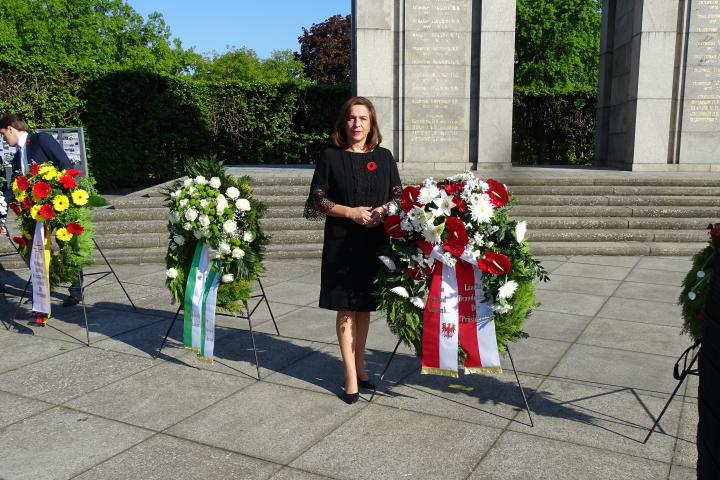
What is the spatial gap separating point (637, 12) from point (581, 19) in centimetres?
2399

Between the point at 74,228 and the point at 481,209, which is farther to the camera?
the point at 74,228

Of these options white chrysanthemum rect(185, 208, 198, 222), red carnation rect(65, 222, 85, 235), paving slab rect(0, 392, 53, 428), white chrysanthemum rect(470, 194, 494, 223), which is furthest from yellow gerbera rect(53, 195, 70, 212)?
white chrysanthemum rect(470, 194, 494, 223)

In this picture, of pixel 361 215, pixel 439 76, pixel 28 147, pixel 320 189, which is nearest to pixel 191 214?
pixel 320 189

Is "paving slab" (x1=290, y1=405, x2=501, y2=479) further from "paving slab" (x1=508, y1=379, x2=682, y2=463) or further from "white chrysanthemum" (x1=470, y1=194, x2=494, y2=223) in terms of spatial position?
"white chrysanthemum" (x1=470, y1=194, x2=494, y2=223)

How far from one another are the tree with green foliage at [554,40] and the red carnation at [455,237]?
33.4m

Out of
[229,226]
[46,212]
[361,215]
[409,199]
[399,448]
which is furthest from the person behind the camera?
[46,212]

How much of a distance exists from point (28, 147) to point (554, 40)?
111ft

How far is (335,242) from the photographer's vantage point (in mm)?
4164

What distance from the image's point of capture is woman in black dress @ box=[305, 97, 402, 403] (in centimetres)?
409

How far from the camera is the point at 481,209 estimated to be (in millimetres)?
3693

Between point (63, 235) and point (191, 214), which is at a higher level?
point (191, 214)

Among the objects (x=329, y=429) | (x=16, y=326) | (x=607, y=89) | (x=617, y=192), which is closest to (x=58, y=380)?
(x=16, y=326)

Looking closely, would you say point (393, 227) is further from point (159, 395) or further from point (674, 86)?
point (674, 86)

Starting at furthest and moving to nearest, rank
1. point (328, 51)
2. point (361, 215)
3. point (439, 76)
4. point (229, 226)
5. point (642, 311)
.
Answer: point (328, 51), point (439, 76), point (642, 311), point (229, 226), point (361, 215)
